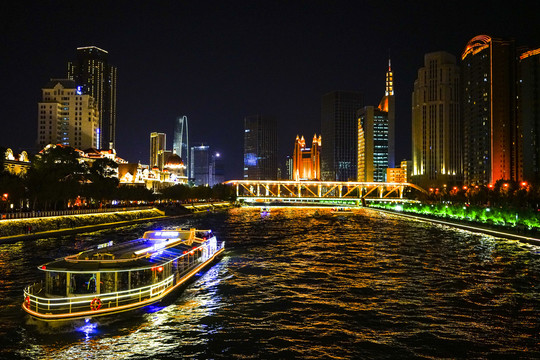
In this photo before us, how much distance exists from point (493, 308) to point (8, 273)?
31.6m

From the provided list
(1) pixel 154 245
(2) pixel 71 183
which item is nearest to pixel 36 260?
(1) pixel 154 245

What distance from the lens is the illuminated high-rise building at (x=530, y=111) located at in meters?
184

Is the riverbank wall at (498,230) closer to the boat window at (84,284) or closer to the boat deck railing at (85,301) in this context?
the boat deck railing at (85,301)

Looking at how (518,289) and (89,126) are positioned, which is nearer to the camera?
(518,289)

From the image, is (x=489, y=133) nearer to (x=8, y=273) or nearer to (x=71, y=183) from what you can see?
(x=71, y=183)

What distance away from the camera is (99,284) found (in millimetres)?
22125

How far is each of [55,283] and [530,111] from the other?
206519 millimetres

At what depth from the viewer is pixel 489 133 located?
200 meters

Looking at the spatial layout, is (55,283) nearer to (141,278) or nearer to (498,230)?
(141,278)

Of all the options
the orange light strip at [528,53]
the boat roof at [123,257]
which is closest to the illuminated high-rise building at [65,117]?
the boat roof at [123,257]

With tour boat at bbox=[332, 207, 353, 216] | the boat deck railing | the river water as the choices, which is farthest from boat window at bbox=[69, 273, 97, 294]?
tour boat at bbox=[332, 207, 353, 216]

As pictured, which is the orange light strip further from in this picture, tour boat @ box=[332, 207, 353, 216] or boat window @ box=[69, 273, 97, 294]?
boat window @ box=[69, 273, 97, 294]

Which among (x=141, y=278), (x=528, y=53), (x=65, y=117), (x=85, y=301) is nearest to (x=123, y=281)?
(x=141, y=278)

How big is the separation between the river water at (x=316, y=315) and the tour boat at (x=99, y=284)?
0.65 metres
